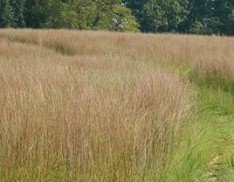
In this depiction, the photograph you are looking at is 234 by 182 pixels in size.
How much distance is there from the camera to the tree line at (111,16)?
137 feet

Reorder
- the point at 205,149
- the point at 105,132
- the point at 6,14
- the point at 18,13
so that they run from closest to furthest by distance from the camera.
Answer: the point at 105,132, the point at 205,149, the point at 6,14, the point at 18,13

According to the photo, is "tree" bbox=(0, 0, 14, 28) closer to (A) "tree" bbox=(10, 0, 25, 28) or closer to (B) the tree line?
(B) the tree line

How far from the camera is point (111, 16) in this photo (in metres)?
44.8

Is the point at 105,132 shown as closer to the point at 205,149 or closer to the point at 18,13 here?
the point at 205,149

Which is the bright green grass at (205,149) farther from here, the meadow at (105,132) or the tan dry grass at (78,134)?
the tan dry grass at (78,134)

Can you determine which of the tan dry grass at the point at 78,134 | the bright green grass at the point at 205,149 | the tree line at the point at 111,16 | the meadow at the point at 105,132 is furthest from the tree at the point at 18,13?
the tan dry grass at the point at 78,134

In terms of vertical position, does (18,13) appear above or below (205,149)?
below

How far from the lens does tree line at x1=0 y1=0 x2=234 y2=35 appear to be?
41.8 metres

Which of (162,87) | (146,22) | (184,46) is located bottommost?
(146,22)

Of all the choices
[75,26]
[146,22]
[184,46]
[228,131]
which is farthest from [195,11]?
[228,131]

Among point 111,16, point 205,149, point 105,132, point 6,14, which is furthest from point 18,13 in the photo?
point 105,132

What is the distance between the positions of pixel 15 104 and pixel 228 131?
3.21 meters

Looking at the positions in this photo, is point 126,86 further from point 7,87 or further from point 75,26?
point 75,26

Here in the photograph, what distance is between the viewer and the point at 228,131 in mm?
5875
